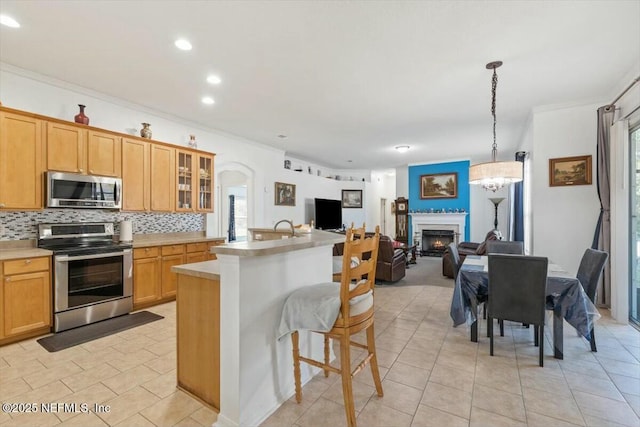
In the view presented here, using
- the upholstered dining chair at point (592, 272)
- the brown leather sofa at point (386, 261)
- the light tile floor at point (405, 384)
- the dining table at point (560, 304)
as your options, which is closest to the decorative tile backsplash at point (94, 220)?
the light tile floor at point (405, 384)

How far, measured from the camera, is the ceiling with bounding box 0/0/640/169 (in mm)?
2307

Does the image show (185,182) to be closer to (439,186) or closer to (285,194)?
(285,194)

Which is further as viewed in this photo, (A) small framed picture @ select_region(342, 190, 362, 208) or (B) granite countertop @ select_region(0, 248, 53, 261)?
(A) small framed picture @ select_region(342, 190, 362, 208)

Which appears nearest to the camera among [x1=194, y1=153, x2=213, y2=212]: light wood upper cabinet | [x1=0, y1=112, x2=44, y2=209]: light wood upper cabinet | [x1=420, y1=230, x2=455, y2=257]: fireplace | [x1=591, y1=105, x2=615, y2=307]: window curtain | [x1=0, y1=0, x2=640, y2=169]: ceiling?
[x1=0, y1=0, x2=640, y2=169]: ceiling

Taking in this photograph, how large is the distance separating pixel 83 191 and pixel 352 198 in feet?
24.4

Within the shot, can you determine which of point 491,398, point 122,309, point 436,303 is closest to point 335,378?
point 491,398

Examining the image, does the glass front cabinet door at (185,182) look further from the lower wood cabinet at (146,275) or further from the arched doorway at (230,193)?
the lower wood cabinet at (146,275)

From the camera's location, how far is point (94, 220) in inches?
153

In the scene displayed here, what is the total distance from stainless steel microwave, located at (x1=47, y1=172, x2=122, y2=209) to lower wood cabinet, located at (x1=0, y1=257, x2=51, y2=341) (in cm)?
68

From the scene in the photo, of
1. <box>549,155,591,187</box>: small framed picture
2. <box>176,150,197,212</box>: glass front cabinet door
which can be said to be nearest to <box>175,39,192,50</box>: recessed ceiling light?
<box>176,150,197,212</box>: glass front cabinet door

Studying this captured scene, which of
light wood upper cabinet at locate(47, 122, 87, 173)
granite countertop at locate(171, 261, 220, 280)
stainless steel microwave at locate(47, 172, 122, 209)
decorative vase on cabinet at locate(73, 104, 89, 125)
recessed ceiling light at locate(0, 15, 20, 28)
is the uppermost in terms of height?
recessed ceiling light at locate(0, 15, 20, 28)

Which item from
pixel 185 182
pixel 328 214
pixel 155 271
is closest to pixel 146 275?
pixel 155 271

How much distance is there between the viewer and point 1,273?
281cm

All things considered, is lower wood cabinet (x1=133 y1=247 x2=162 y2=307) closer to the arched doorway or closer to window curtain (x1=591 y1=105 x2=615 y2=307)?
the arched doorway
